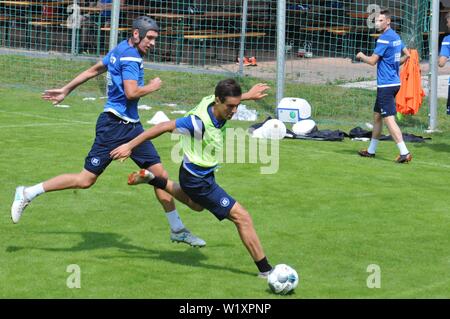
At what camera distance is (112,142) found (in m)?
10.0

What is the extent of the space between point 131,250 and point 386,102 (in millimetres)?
6732

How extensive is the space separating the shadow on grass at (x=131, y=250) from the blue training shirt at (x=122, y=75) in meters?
1.23

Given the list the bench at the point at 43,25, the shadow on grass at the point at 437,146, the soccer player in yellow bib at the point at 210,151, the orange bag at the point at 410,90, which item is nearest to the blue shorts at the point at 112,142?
the soccer player in yellow bib at the point at 210,151

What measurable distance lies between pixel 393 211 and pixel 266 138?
5333mm

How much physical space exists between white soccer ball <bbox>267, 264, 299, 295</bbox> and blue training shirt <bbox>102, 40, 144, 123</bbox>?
2671 millimetres

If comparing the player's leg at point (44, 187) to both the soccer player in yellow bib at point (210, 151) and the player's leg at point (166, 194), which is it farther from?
the soccer player in yellow bib at point (210, 151)

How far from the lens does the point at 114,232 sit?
34.3ft

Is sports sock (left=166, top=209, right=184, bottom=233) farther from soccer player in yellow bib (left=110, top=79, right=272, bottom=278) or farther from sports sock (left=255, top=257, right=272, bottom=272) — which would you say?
sports sock (left=255, top=257, right=272, bottom=272)

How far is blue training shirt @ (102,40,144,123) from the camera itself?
9.95 metres

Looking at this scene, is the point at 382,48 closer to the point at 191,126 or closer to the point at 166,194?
the point at 166,194

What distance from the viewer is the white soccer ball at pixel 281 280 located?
828 centimetres

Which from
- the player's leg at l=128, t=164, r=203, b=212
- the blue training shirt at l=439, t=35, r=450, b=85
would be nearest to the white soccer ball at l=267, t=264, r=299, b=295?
the player's leg at l=128, t=164, r=203, b=212

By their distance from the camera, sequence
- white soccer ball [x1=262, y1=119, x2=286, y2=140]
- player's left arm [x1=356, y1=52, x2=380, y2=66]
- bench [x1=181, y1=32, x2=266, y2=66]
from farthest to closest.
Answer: bench [x1=181, y1=32, x2=266, y2=66], white soccer ball [x1=262, y1=119, x2=286, y2=140], player's left arm [x1=356, y1=52, x2=380, y2=66]
